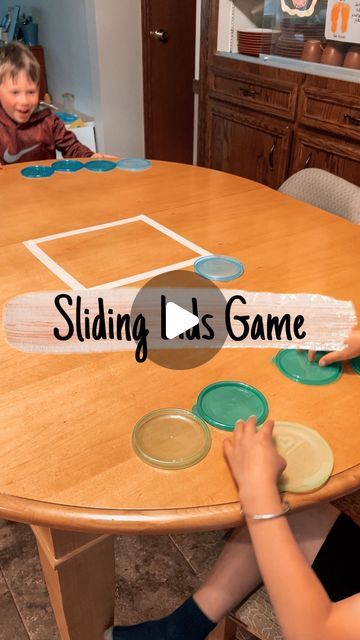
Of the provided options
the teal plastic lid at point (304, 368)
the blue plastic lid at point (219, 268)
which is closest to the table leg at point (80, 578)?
the teal plastic lid at point (304, 368)

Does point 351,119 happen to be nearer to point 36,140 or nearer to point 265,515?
point 36,140

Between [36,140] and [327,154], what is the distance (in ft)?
4.25

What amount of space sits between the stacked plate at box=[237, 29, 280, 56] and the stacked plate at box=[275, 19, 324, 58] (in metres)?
0.07

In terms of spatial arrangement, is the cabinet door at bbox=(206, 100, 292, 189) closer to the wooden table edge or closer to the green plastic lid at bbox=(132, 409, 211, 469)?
the green plastic lid at bbox=(132, 409, 211, 469)

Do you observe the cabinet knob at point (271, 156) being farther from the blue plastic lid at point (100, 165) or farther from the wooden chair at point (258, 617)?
the wooden chair at point (258, 617)

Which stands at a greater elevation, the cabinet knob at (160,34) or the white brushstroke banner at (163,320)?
the cabinet knob at (160,34)

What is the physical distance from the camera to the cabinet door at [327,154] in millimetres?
2318

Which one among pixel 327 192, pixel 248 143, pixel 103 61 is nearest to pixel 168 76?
pixel 103 61

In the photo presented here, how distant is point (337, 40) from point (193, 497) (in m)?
2.45

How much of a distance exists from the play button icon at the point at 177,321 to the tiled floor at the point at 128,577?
30.2 inches

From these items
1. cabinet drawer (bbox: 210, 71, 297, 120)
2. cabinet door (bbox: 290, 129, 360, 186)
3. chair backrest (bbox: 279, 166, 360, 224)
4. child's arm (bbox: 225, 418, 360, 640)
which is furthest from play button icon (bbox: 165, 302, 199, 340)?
cabinet drawer (bbox: 210, 71, 297, 120)

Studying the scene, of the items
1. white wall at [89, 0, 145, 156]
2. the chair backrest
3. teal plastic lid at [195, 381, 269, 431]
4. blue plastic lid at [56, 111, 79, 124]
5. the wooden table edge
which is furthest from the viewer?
blue plastic lid at [56, 111, 79, 124]

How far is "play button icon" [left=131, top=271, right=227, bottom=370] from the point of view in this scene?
0.90 m

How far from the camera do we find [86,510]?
0.63 meters
